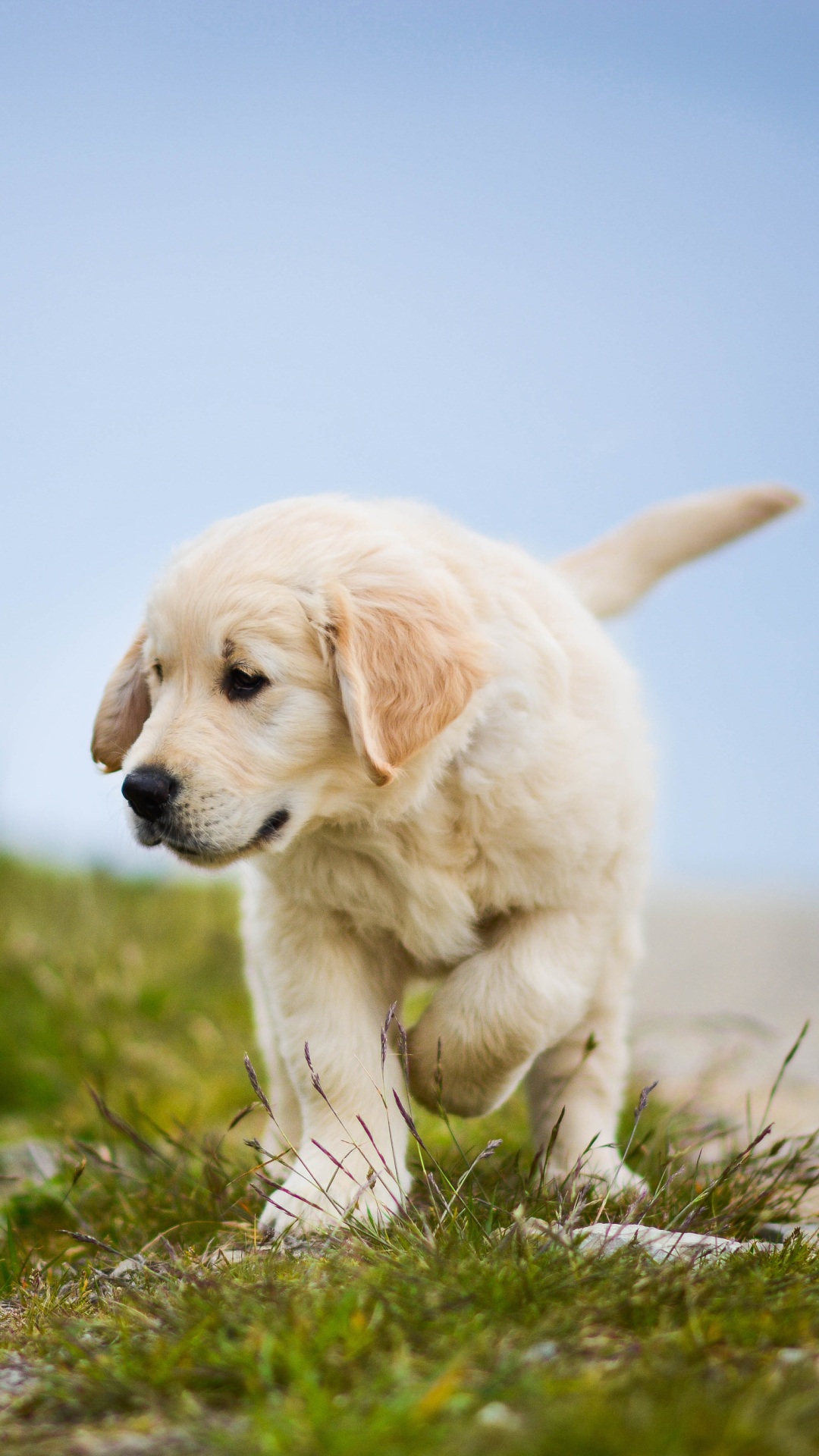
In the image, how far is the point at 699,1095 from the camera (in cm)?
394

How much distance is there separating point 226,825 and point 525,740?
0.68m

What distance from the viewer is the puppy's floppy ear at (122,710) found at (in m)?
3.02

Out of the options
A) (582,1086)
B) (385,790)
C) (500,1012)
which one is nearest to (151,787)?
(385,790)

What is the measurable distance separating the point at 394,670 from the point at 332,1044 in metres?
0.87

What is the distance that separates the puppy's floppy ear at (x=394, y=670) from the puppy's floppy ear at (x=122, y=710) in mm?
718

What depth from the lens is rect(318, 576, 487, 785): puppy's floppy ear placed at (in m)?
2.45

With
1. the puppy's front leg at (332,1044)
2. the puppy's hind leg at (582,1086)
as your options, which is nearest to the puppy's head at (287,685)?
the puppy's front leg at (332,1044)

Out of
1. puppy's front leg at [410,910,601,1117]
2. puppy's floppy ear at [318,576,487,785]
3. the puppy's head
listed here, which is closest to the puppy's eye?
the puppy's head

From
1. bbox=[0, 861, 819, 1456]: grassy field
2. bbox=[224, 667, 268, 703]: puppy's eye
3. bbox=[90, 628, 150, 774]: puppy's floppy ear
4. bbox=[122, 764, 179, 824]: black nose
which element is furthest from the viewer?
bbox=[90, 628, 150, 774]: puppy's floppy ear

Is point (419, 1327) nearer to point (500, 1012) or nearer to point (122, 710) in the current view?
point (500, 1012)

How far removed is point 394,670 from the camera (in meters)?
2.47

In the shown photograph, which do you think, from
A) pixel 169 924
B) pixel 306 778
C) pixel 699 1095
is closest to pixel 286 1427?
pixel 306 778

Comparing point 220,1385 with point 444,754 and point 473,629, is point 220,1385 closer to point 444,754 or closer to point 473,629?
point 444,754

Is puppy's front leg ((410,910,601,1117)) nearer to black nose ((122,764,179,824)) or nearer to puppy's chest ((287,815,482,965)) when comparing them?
puppy's chest ((287,815,482,965))
